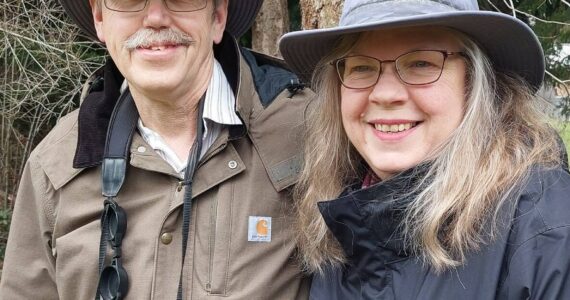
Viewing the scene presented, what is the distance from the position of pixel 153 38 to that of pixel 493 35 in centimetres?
120

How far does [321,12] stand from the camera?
136 inches

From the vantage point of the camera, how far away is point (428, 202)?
2.06m

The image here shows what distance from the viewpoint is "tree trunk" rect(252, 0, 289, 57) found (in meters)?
5.35

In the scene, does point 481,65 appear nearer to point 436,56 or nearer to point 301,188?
point 436,56

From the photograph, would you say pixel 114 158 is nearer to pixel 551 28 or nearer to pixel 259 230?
pixel 259 230

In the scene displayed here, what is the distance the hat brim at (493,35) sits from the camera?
2.01 meters

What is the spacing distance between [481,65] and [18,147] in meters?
8.52

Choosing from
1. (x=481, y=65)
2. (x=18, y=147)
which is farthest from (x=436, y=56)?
(x=18, y=147)

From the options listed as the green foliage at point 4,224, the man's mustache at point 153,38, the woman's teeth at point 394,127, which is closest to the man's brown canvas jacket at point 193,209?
the man's mustache at point 153,38

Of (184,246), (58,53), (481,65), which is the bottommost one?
(184,246)

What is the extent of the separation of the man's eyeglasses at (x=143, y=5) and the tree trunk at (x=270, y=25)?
2625mm

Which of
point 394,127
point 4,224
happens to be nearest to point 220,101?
point 394,127

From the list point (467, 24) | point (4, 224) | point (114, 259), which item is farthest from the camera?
point (4, 224)

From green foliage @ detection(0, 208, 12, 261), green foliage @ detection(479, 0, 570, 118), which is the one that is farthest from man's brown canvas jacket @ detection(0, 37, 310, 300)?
green foliage @ detection(0, 208, 12, 261)
